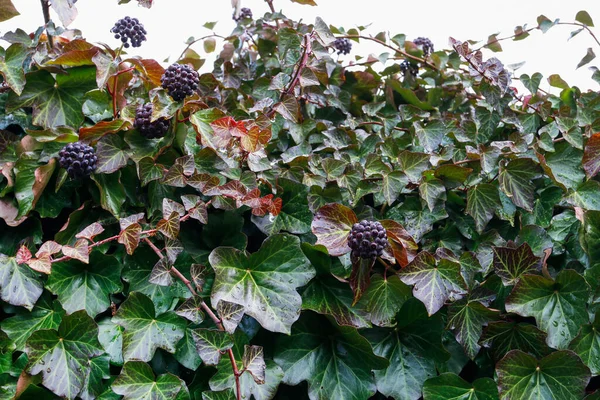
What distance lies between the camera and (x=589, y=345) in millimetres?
961

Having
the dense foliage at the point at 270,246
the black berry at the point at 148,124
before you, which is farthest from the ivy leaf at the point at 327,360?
the black berry at the point at 148,124

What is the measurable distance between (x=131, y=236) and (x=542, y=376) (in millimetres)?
737

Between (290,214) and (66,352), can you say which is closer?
(66,352)

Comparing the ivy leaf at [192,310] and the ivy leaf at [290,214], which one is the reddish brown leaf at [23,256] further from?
the ivy leaf at [290,214]

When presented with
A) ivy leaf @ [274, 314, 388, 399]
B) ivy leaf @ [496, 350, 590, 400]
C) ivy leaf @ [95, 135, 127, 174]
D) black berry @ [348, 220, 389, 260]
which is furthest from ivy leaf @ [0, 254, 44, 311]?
ivy leaf @ [496, 350, 590, 400]

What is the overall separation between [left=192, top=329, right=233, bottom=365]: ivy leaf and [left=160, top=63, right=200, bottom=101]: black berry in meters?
0.47

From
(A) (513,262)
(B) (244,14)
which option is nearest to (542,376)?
(A) (513,262)

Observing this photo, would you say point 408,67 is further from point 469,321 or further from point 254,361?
point 254,361

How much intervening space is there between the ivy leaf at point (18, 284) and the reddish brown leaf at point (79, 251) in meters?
0.11

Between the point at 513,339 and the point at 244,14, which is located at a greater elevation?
the point at 244,14

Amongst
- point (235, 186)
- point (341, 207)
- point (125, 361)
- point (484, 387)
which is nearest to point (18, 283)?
point (125, 361)

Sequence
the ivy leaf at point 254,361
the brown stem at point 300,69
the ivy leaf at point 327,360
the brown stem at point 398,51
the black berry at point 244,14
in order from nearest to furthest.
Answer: the ivy leaf at point 254,361, the ivy leaf at point 327,360, the brown stem at point 300,69, the brown stem at point 398,51, the black berry at point 244,14

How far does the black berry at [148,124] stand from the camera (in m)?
1.10

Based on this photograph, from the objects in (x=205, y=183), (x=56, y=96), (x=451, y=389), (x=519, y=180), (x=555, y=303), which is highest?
(x=56, y=96)
